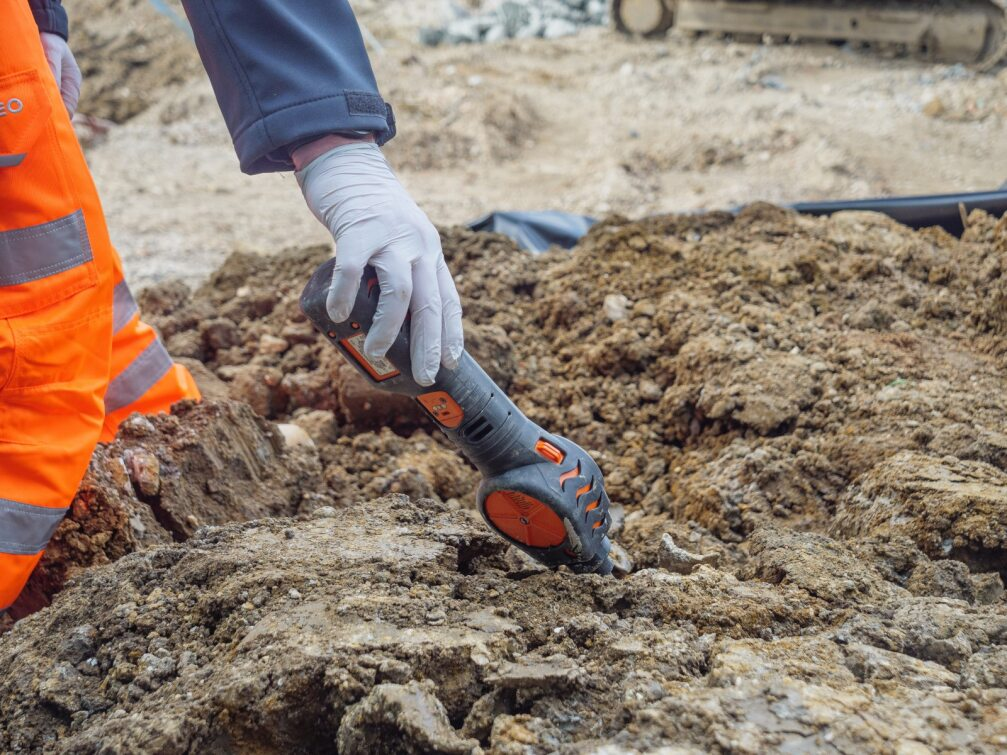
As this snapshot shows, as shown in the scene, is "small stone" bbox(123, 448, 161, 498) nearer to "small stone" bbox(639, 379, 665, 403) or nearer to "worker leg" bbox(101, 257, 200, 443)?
"worker leg" bbox(101, 257, 200, 443)

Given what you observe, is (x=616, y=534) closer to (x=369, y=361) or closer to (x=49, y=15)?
(x=369, y=361)

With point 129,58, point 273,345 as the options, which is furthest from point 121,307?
point 129,58

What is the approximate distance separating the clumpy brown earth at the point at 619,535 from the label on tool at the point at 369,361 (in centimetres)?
33

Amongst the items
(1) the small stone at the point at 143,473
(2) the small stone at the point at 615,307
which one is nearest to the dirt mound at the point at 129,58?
(2) the small stone at the point at 615,307

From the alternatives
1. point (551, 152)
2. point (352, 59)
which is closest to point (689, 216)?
point (352, 59)

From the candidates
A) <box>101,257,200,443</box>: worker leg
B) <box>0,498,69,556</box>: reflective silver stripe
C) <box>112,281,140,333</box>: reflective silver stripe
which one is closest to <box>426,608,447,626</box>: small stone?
<box>0,498,69,556</box>: reflective silver stripe

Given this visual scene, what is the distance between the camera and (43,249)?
1866 millimetres

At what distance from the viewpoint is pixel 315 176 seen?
1708 mm

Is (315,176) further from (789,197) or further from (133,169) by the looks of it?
(133,169)

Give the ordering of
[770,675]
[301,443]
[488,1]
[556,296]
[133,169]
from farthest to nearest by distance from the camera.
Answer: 1. [488,1]
2. [133,169]
3. [556,296]
4. [301,443]
5. [770,675]

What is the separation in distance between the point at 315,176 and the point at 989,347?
206cm

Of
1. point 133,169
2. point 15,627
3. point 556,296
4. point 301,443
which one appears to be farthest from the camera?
point 133,169

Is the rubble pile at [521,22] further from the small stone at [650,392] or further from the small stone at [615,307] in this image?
the small stone at [650,392]

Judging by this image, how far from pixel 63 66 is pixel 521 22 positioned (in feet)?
32.8
